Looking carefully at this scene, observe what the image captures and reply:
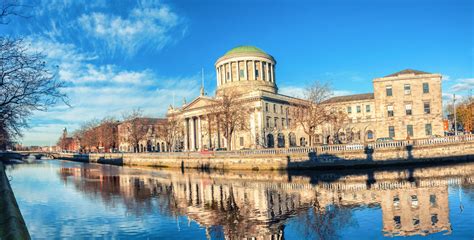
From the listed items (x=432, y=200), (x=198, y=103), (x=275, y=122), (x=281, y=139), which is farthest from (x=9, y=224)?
(x=198, y=103)

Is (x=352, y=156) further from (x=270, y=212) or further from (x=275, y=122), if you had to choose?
(x=275, y=122)

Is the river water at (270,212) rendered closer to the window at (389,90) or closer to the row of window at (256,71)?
the window at (389,90)

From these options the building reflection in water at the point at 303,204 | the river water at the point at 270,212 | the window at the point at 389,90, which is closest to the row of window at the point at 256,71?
the window at the point at 389,90

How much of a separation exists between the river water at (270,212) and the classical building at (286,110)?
115 feet

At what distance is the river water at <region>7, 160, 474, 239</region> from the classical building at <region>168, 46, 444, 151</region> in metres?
35.0

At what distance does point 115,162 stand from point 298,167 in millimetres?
52771

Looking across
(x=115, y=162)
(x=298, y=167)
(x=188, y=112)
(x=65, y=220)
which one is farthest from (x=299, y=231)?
(x=188, y=112)

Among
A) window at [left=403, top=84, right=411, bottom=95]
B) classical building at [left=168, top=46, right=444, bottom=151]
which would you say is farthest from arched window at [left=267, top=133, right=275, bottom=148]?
window at [left=403, top=84, right=411, bottom=95]

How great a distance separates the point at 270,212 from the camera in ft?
60.1

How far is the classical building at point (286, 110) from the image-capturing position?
60625 millimetres

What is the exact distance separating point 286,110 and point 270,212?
7503 centimetres

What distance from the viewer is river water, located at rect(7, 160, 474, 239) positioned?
14.2m

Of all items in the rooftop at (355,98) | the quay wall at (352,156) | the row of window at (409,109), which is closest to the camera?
the quay wall at (352,156)

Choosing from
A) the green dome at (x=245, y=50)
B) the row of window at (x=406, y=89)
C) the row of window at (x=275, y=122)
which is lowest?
the row of window at (x=275, y=122)
